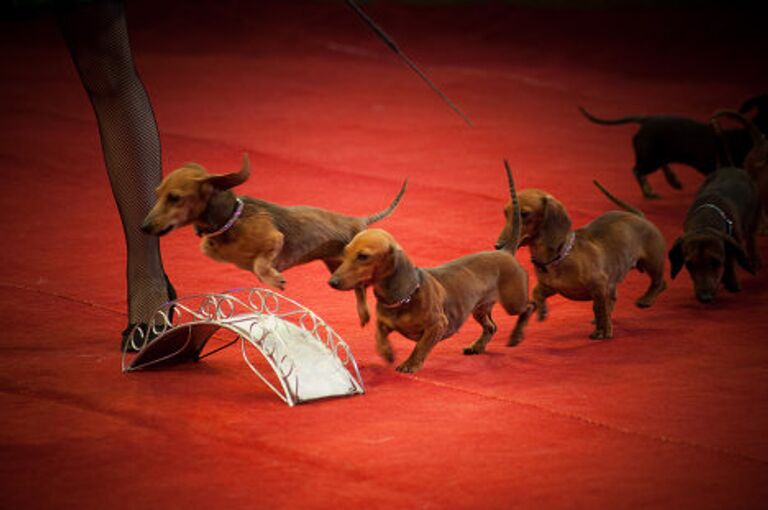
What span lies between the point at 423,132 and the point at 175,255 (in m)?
3.37

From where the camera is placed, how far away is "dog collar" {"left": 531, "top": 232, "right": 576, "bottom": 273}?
426 centimetres

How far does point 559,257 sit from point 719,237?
0.94m

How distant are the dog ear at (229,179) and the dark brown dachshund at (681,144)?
12.7ft

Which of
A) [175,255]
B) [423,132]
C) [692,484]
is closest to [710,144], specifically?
[423,132]

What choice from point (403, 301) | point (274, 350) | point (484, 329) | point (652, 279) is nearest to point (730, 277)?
point (652, 279)

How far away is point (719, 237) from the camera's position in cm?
480

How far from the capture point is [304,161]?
23.7ft

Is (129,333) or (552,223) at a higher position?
(552,223)

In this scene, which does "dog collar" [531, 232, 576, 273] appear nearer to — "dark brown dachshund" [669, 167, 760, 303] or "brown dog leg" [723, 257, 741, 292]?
"dark brown dachshund" [669, 167, 760, 303]

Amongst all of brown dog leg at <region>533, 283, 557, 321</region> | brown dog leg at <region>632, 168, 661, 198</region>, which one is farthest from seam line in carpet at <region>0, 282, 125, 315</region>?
brown dog leg at <region>632, 168, 661, 198</region>

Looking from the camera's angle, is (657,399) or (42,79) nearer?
(657,399)

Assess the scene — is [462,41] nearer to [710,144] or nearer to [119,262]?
[710,144]

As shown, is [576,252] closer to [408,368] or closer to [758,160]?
[408,368]

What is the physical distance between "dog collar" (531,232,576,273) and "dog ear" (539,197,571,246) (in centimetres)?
4
